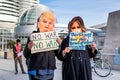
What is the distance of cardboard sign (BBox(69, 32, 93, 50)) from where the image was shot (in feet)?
14.9

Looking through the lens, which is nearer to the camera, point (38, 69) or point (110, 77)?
point (38, 69)

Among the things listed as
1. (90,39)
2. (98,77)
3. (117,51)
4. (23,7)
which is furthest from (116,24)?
(23,7)

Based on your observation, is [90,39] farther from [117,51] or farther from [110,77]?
[117,51]

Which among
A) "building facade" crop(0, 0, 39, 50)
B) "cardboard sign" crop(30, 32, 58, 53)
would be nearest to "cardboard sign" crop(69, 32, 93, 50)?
"cardboard sign" crop(30, 32, 58, 53)

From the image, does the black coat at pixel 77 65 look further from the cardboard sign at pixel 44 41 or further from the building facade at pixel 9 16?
the building facade at pixel 9 16

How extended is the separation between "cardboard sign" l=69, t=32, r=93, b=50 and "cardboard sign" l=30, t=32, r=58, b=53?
24 centimetres

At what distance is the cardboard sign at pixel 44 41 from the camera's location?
447 cm

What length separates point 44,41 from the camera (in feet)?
15.1

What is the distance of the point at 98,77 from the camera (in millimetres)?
11062

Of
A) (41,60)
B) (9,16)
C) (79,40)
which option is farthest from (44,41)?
(9,16)

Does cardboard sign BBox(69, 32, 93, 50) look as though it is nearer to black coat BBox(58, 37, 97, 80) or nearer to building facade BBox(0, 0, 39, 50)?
black coat BBox(58, 37, 97, 80)

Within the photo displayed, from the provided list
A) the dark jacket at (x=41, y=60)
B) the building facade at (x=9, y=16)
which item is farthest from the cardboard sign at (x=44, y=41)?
the building facade at (x=9, y=16)

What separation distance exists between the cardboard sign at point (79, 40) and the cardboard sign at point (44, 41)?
0.24 m

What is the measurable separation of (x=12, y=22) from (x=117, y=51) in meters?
91.5
